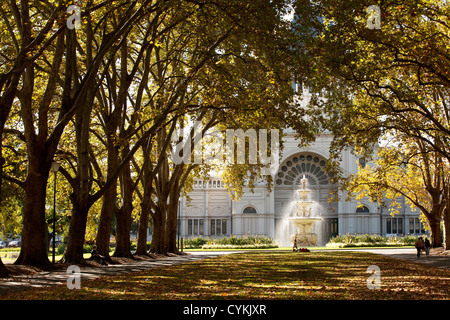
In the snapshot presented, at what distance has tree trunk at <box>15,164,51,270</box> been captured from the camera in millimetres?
18328

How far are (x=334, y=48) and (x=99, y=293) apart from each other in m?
11.1

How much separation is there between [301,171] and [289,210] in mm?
4738

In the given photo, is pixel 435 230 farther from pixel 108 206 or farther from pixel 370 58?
pixel 108 206

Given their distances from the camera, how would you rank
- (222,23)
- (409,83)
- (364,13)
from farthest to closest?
(409,83), (364,13), (222,23)

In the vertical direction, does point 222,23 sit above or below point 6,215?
above

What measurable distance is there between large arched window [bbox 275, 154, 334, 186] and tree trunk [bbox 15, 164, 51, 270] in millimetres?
50552

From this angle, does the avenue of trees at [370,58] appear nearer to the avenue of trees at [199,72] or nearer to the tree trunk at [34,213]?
the avenue of trees at [199,72]

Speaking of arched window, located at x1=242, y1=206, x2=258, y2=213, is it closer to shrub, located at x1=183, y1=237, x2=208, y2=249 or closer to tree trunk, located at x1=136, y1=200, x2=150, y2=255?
shrub, located at x1=183, y1=237, x2=208, y2=249

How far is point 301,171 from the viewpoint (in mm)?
67812

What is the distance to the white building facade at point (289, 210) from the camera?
6438 cm

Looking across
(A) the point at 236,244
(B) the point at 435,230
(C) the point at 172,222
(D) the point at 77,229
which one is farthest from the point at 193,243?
(D) the point at 77,229

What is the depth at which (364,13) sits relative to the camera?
19.5 meters
